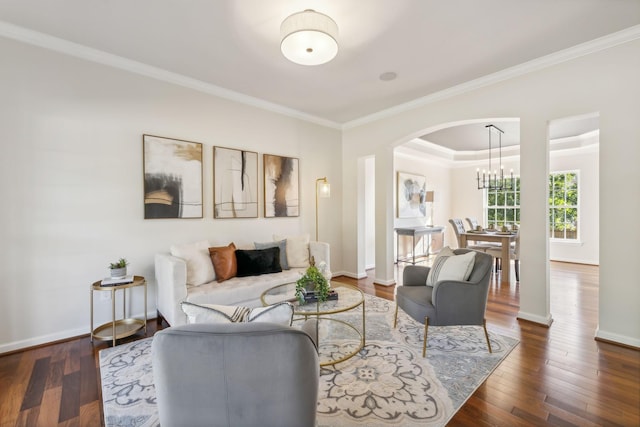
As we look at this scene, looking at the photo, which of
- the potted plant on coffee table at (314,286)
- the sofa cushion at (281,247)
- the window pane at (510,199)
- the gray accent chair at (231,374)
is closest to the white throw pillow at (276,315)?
the gray accent chair at (231,374)

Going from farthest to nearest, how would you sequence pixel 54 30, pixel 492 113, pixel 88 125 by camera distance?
pixel 492 113 → pixel 88 125 → pixel 54 30

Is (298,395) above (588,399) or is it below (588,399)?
above

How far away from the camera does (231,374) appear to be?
0.92 m

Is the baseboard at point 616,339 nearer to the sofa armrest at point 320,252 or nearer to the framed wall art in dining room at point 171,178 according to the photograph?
the sofa armrest at point 320,252

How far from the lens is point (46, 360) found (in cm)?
230

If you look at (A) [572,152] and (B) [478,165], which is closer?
(A) [572,152]

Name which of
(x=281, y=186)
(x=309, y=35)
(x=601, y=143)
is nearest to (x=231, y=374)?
(x=309, y=35)

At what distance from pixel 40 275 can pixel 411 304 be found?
3.36 m

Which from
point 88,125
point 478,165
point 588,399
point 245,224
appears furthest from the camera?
point 478,165

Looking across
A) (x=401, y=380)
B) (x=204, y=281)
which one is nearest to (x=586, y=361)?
(x=401, y=380)

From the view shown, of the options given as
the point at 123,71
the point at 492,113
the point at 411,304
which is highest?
the point at 123,71

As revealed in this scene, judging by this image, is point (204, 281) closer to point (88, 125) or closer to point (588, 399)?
point (88, 125)

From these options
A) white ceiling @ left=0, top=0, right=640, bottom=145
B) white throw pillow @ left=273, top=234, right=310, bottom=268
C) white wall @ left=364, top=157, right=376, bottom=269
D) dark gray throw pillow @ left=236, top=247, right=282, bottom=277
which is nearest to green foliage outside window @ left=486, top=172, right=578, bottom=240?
white wall @ left=364, top=157, right=376, bottom=269

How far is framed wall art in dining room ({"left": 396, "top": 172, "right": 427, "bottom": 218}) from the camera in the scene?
6420mm
